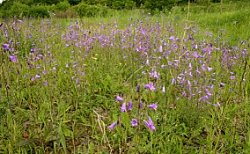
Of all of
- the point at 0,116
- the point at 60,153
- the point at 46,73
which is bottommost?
the point at 60,153

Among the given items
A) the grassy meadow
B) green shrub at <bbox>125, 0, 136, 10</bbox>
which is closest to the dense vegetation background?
green shrub at <bbox>125, 0, 136, 10</bbox>

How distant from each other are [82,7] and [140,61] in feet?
50.3

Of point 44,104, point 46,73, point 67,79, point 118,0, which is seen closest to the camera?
point 44,104

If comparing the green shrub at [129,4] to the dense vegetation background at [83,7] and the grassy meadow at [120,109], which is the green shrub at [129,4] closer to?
the dense vegetation background at [83,7]

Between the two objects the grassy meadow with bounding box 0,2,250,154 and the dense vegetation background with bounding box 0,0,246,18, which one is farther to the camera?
the dense vegetation background with bounding box 0,0,246,18

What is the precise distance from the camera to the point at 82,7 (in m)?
18.2

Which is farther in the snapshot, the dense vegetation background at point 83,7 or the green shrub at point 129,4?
the green shrub at point 129,4

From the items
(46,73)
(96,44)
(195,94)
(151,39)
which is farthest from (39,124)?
(151,39)

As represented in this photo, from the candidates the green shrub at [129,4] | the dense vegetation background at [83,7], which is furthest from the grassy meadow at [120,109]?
the green shrub at [129,4]

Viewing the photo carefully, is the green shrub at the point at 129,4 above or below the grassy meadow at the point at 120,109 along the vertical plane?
above

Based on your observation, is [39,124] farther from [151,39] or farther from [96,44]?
[151,39]

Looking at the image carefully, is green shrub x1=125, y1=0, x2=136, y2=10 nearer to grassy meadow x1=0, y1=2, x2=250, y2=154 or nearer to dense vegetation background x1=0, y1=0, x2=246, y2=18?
dense vegetation background x1=0, y1=0, x2=246, y2=18

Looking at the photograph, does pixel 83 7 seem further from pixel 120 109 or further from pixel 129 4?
pixel 120 109

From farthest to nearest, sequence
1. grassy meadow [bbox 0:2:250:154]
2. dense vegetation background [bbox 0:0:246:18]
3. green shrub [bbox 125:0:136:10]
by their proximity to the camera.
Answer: green shrub [bbox 125:0:136:10], dense vegetation background [bbox 0:0:246:18], grassy meadow [bbox 0:2:250:154]
